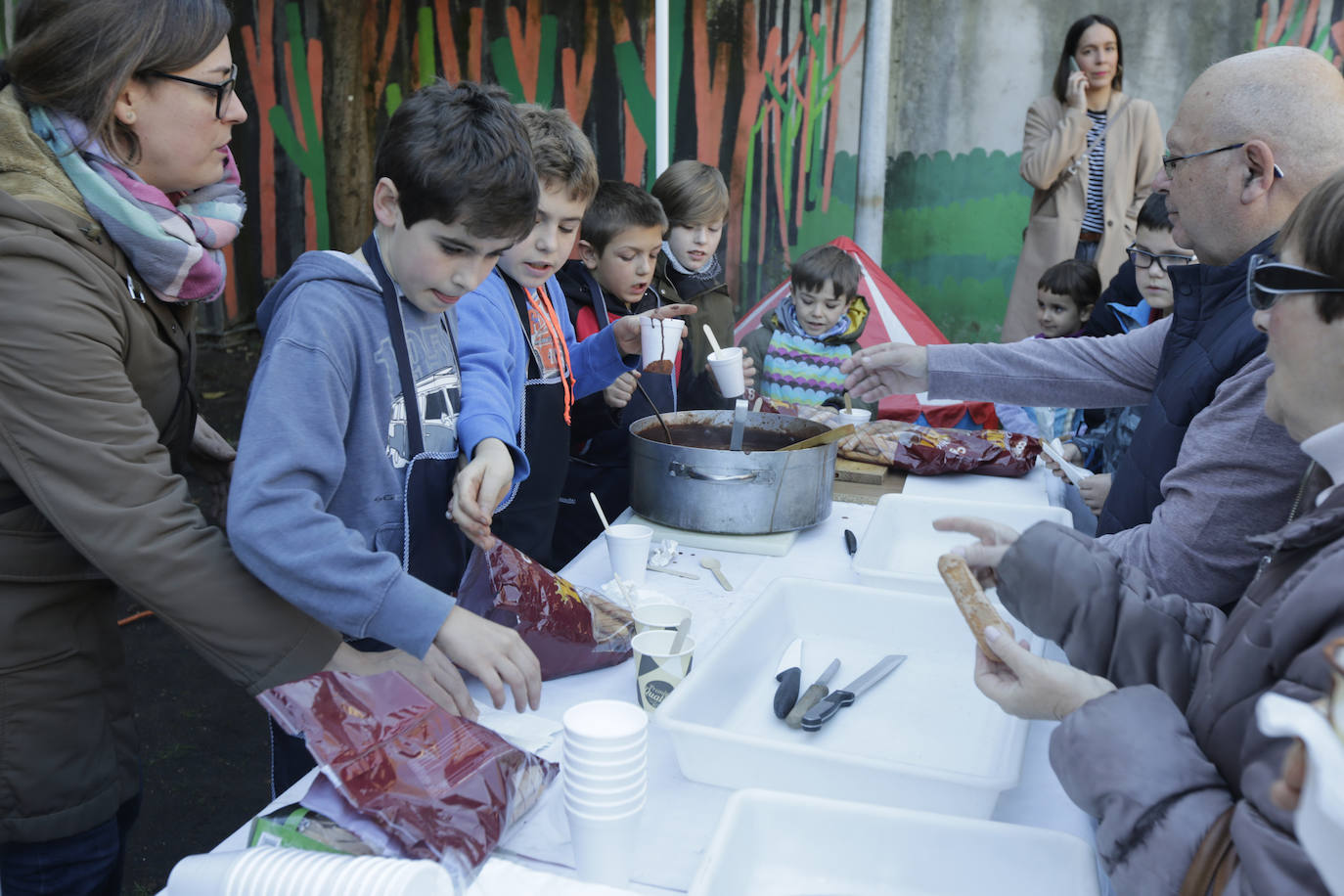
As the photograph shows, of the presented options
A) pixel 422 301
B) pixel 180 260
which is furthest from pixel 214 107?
pixel 422 301

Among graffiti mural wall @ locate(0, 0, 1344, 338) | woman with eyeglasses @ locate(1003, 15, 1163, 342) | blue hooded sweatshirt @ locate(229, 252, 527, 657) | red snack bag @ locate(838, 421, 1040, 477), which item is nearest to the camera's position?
blue hooded sweatshirt @ locate(229, 252, 527, 657)

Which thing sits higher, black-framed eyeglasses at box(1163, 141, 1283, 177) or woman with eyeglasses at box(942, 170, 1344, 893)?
black-framed eyeglasses at box(1163, 141, 1283, 177)

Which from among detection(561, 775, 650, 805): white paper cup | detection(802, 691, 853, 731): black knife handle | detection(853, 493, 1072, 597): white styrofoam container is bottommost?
detection(853, 493, 1072, 597): white styrofoam container

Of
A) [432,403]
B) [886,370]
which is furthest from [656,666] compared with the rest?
[886,370]

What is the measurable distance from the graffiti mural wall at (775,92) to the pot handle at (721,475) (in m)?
5.40

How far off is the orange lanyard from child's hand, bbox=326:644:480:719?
129cm

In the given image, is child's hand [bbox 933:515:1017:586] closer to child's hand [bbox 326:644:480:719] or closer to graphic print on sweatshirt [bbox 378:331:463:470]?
child's hand [bbox 326:644:480:719]

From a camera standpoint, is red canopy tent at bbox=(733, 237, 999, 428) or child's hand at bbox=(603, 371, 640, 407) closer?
child's hand at bbox=(603, 371, 640, 407)

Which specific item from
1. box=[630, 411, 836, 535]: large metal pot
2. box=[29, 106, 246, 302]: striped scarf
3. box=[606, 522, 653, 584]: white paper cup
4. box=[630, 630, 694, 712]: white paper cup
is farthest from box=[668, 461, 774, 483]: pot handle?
box=[29, 106, 246, 302]: striped scarf

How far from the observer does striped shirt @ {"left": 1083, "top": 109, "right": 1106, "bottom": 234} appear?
5.95 metres

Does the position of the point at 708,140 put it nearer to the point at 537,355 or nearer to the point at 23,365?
the point at 537,355

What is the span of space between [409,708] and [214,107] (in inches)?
42.1

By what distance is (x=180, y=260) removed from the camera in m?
1.63

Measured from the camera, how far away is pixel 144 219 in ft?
5.19
